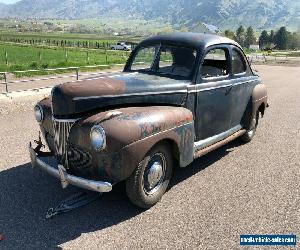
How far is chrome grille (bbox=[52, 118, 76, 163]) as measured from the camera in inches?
165

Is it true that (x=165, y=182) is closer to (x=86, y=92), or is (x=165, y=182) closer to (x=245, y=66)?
(x=86, y=92)

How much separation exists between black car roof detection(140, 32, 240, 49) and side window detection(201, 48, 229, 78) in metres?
0.16

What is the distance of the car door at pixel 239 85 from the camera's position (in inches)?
242

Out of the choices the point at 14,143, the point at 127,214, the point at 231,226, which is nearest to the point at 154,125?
the point at 127,214

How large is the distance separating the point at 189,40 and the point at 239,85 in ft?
4.33

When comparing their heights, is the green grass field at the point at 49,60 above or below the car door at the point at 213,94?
below

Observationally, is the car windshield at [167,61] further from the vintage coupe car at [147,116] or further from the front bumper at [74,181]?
the front bumper at [74,181]

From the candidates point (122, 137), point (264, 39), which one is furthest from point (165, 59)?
point (264, 39)

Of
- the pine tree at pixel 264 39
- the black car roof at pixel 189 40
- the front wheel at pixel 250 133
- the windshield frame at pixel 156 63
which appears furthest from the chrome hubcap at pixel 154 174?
the pine tree at pixel 264 39

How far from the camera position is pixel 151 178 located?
4.45 meters

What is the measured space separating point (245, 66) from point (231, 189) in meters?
2.61

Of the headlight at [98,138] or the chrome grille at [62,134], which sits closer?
the headlight at [98,138]

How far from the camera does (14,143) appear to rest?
694 cm

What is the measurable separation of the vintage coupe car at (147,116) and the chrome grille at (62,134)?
1 cm
